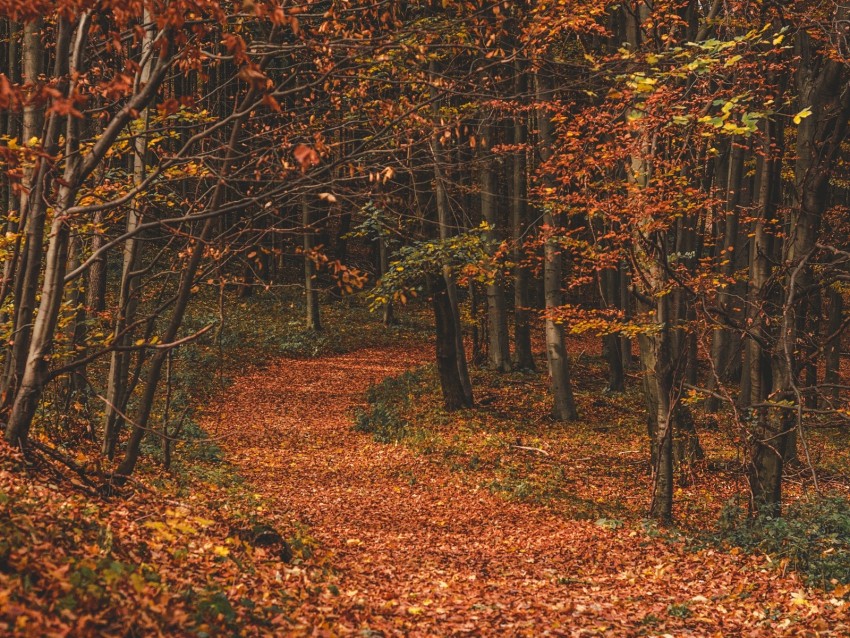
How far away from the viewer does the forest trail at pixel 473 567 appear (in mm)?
6559

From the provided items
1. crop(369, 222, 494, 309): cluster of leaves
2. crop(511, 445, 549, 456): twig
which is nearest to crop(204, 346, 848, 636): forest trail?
crop(511, 445, 549, 456): twig

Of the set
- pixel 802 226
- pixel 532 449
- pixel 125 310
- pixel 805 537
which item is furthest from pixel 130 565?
pixel 532 449

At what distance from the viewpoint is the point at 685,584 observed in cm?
800

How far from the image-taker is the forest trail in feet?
21.5

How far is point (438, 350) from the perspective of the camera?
53.6 ft

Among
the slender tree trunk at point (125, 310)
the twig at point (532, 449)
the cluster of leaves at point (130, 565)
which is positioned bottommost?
the twig at point (532, 449)

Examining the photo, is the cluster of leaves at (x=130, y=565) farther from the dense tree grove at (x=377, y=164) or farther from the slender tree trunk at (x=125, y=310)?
the slender tree trunk at (x=125, y=310)

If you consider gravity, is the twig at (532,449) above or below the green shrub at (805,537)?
below

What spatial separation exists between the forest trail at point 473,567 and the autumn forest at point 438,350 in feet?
0.18

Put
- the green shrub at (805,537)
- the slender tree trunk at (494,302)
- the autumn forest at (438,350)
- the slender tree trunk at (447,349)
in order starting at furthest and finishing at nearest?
the slender tree trunk at (494,302) < the slender tree trunk at (447,349) < the green shrub at (805,537) < the autumn forest at (438,350)

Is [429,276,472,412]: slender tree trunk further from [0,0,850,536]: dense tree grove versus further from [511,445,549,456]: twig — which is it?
[511,445,549,456]: twig

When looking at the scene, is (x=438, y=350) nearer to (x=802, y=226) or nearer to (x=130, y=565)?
(x=802, y=226)

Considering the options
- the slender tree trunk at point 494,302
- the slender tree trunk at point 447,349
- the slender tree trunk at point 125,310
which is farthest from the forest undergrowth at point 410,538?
the slender tree trunk at point 494,302

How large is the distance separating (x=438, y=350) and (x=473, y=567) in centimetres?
815
